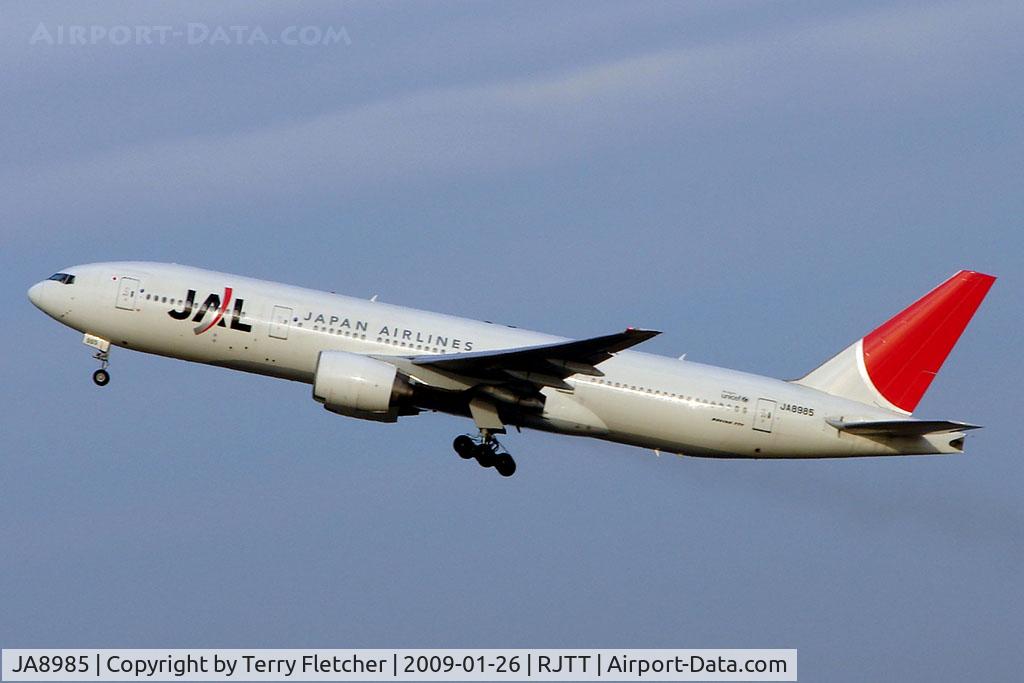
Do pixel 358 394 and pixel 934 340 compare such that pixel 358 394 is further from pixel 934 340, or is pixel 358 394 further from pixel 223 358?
pixel 934 340

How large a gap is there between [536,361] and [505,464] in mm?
4323

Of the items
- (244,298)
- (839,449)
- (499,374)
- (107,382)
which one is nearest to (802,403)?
(839,449)

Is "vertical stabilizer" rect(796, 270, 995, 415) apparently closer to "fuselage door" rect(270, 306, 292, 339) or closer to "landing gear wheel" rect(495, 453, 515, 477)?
"landing gear wheel" rect(495, 453, 515, 477)

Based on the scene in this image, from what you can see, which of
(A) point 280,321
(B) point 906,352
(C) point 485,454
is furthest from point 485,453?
(B) point 906,352

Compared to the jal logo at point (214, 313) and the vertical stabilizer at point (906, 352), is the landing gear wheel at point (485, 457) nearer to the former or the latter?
the jal logo at point (214, 313)

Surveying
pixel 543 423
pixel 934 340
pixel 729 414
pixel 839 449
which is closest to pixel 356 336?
pixel 543 423

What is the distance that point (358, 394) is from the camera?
144 ft

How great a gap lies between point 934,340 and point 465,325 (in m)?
13.5

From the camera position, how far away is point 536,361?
1732 inches

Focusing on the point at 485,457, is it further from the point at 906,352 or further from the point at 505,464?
the point at 906,352

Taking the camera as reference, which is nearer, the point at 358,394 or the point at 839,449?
the point at 358,394

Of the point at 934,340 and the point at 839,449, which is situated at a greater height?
the point at 934,340

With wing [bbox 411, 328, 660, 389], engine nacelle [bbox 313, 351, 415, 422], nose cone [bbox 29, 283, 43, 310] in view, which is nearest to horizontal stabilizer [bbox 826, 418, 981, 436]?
wing [bbox 411, 328, 660, 389]

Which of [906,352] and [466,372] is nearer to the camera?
[466,372]
